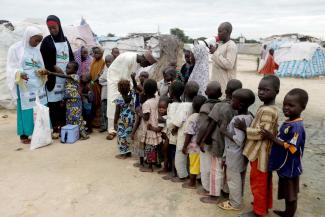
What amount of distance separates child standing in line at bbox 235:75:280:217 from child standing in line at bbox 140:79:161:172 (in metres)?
1.34

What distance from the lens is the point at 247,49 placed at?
134 ft

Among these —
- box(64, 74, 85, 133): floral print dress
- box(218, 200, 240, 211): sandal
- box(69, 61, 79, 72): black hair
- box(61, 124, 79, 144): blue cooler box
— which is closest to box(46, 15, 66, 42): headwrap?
box(69, 61, 79, 72): black hair

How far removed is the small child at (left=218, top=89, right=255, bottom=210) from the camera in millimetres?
2910

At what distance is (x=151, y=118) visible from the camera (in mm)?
3971

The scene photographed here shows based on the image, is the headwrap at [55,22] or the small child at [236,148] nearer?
the small child at [236,148]

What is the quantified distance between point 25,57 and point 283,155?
4.17 metres

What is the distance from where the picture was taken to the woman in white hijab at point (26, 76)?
197 inches

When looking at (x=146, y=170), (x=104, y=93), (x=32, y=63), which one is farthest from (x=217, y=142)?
(x=32, y=63)

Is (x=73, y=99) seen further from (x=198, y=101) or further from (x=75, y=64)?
(x=198, y=101)

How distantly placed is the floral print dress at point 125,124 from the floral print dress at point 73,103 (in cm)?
120

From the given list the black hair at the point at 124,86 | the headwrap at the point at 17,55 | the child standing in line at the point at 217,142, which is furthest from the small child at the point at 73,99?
the child standing in line at the point at 217,142

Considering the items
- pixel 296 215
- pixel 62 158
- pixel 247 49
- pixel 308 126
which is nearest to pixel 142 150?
pixel 62 158

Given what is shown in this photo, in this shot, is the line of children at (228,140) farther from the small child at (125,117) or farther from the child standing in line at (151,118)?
the small child at (125,117)

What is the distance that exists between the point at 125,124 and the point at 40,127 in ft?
4.95
